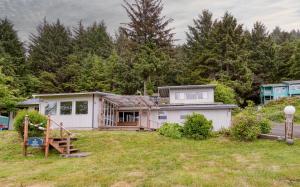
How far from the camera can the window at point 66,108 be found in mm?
24547

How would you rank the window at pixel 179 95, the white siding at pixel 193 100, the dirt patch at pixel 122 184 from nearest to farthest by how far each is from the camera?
the dirt patch at pixel 122 184 → the white siding at pixel 193 100 → the window at pixel 179 95

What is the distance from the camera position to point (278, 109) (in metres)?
36.5

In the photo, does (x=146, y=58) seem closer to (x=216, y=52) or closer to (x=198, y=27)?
(x=216, y=52)

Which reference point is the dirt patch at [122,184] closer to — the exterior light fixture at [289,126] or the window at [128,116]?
the exterior light fixture at [289,126]

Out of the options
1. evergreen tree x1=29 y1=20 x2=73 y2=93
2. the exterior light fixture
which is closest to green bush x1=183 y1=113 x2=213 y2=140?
the exterior light fixture

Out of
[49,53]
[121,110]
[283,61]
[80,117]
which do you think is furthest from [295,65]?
[49,53]

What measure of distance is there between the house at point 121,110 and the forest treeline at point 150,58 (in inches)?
421

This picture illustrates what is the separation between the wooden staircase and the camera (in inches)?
596

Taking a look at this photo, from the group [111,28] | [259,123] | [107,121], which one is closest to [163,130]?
[259,123]

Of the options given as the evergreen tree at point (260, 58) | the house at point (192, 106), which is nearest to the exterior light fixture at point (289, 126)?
the house at point (192, 106)

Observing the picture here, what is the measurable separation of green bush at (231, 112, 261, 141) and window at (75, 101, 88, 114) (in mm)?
11992

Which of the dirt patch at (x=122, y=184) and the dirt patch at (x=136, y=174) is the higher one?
the dirt patch at (x=136, y=174)

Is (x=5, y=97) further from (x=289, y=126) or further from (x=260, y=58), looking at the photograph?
(x=260, y=58)

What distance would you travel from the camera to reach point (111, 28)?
208ft
